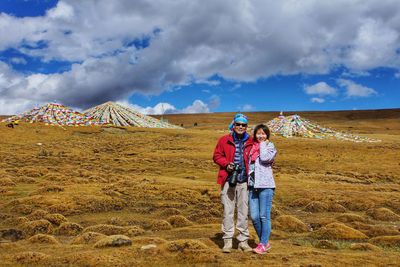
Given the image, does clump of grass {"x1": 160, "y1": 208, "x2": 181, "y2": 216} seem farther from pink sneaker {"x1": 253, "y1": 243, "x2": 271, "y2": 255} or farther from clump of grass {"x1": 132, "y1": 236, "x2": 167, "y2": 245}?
pink sneaker {"x1": 253, "y1": 243, "x2": 271, "y2": 255}

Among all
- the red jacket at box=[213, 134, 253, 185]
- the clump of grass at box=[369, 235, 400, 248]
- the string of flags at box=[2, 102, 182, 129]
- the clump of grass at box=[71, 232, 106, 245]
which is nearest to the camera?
the red jacket at box=[213, 134, 253, 185]

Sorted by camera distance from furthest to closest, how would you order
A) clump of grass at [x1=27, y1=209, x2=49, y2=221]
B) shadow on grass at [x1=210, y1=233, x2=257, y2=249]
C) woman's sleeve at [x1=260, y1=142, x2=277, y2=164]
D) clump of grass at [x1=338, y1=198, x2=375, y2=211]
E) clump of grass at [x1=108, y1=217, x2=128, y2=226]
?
clump of grass at [x1=338, y1=198, x2=375, y2=211] → clump of grass at [x1=27, y1=209, x2=49, y2=221] → clump of grass at [x1=108, y1=217, x2=128, y2=226] → shadow on grass at [x1=210, y1=233, x2=257, y2=249] → woman's sleeve at [x1=260, y1=142, x2=277, y2=164]

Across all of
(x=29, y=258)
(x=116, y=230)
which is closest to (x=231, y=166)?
(x=29, y=258)

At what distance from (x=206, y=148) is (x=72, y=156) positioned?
1212 cm

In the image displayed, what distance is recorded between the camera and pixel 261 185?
8.30m

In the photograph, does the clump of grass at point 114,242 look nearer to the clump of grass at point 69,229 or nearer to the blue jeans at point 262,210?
the blue jeans at point 262,210

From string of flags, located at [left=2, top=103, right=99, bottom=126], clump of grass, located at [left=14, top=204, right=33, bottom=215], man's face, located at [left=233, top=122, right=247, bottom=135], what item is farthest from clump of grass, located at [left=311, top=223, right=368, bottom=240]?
string of flags, located at [left=2, top=103, right=99, bottom=126]

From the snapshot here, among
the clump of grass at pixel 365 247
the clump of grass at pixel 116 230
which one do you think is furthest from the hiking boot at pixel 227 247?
the clump of grass at pixel 116 230

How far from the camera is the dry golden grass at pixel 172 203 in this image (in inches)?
322

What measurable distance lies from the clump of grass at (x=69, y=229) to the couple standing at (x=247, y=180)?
5234mm

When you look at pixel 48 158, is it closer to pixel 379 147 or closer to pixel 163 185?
pixel 163 185

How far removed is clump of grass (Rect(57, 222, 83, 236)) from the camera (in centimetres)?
1155

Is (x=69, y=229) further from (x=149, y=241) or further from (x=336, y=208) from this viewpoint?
(x=336, y=208)

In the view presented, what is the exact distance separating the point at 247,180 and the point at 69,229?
604cm
